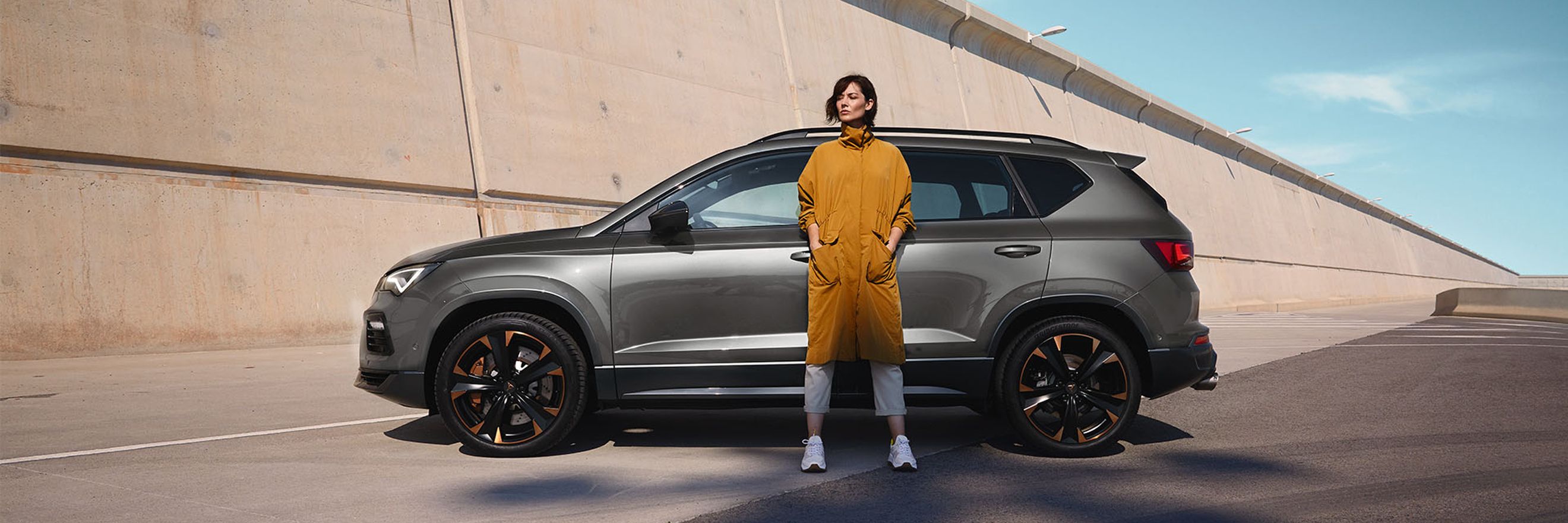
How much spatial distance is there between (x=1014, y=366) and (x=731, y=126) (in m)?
13.0

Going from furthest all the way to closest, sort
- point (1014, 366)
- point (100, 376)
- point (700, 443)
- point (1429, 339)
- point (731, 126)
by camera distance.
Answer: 1. point (731, 126)
2. point (1429, 339)
3. point (100, 376)
4. point (700, 443)
5. point (1014, 366)

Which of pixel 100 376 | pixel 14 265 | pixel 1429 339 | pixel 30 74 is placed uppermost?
pixel 30 74

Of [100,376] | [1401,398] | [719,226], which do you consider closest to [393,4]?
[100,376]

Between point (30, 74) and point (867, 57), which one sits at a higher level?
point (867, 57)

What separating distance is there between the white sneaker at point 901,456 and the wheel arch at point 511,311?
56.8 inches

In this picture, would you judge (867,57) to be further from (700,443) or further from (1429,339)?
(700,443)

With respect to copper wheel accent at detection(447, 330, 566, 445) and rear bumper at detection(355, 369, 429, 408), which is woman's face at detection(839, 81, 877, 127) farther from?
rear bumper at detection(355, 369, 429, 408)

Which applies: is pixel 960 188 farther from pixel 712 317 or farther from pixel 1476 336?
pixel 1476 336

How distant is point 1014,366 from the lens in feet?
16.2

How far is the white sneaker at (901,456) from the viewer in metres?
4.54

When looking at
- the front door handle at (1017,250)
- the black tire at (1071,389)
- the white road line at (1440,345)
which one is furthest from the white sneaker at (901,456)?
the white road line at (1440,345)

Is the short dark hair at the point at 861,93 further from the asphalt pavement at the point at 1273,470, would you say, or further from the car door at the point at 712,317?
the asphalt pavement at the point at 1273,470

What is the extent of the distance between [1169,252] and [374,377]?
401cm

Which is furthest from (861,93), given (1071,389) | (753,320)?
(1071,389)
